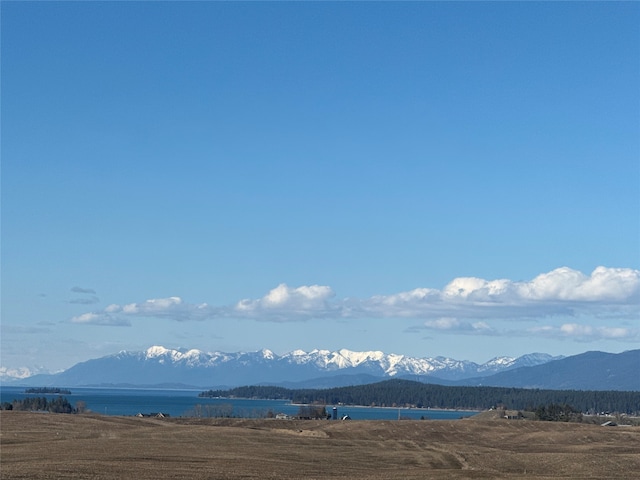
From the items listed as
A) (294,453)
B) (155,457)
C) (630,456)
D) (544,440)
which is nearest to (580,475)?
(630,456)

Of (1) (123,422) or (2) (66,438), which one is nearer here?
(2) (66,438)

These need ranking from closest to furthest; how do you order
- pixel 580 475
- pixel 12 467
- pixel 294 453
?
pixel 12 467
pixel 580 475
pixel 294 453

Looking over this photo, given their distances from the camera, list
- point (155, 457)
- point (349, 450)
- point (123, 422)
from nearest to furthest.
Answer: point (155, 457)
point (349, 450)
point (123, 422)

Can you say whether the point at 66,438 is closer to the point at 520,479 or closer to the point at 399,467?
the point at 399,467

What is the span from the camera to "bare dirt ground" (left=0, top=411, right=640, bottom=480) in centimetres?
7312

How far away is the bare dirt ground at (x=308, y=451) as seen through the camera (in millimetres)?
73125

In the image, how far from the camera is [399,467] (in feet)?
278

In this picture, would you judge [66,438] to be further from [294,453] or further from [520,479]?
[520,479]

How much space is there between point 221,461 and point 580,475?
1249 inches

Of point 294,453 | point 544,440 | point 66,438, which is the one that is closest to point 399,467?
point 294,453

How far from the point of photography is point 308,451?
100250 mm

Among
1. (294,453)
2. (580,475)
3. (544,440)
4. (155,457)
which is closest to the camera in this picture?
(580,475)

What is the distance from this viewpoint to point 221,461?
81875mm

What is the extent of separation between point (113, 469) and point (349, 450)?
3923 centimetres
